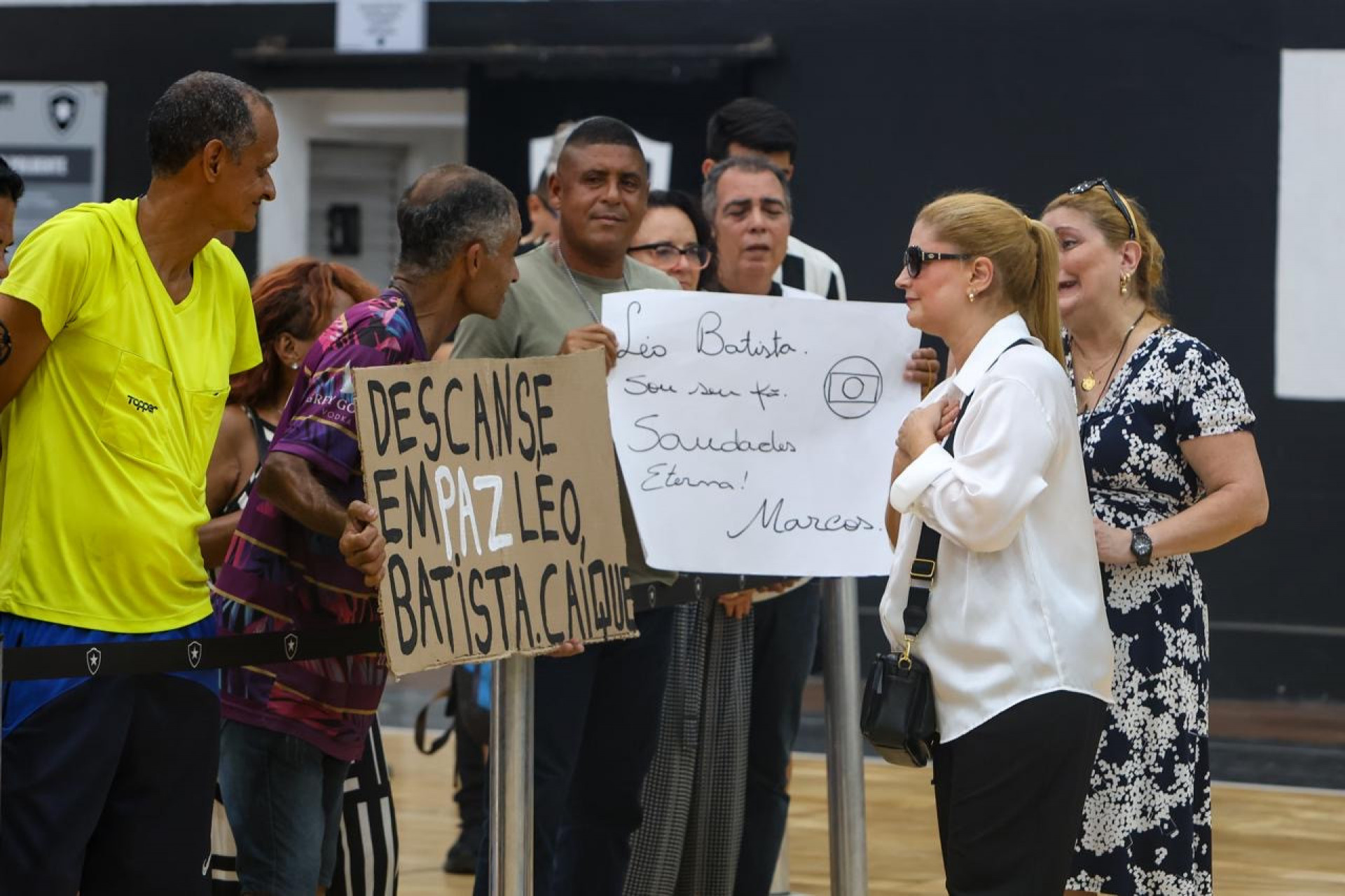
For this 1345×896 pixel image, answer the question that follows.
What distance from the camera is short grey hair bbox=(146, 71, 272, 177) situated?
10.3 feet

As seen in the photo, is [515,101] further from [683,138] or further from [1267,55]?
[1267,55]

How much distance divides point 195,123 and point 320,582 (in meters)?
→ 0.86

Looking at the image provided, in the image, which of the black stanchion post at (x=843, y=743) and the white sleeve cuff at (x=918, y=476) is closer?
the white sleeve cuff at (x=918, y=476)

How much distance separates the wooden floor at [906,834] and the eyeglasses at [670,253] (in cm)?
189

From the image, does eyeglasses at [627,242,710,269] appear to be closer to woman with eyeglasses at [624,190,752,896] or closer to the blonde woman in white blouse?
woman with eyeglasses at [624,190,752,896]

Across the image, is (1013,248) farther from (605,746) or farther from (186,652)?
(186,652)

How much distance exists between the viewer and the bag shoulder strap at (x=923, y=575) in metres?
3.37

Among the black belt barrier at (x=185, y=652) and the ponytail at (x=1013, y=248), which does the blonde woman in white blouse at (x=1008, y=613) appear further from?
the black belt barrier at (x=185, y=652)

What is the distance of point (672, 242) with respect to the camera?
4.79m

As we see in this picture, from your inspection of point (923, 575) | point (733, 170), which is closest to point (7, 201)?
point (923, 575)

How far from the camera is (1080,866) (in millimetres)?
3871

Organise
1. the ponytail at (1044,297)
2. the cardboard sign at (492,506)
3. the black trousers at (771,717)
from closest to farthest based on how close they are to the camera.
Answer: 1. the cardboard sign at (492,506)
2. the ponytail at (1044,297)
3. the black trousers at (771,717)

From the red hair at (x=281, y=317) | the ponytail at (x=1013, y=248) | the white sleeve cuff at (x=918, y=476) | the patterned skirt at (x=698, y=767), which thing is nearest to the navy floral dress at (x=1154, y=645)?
the ponytail at (x=1013, y=248)

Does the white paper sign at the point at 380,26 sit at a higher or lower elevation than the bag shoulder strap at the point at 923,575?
higher
